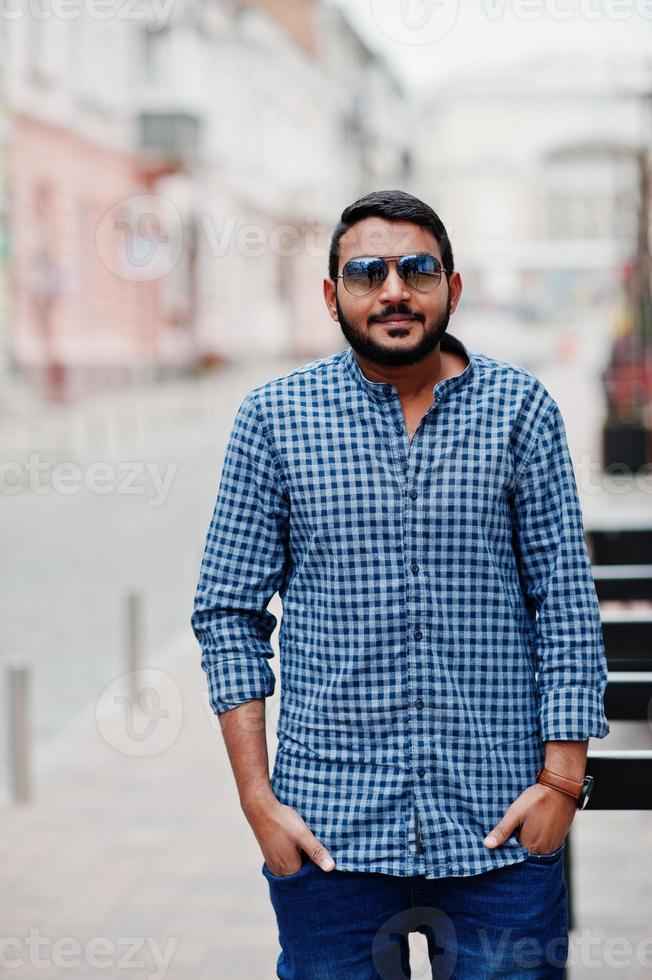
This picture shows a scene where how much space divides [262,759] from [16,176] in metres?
25.4

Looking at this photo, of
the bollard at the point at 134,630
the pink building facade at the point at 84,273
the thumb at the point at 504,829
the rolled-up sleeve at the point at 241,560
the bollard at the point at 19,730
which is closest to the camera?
the thumb at the point at 504,829

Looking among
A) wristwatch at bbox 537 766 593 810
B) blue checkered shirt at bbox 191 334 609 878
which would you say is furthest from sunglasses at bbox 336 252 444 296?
wristwatch at bbox 537 766 593 810

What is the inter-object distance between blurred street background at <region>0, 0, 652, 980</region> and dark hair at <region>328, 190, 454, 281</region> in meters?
1.82

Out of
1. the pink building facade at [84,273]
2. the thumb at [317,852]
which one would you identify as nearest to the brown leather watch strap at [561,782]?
the thumb at [317,852]

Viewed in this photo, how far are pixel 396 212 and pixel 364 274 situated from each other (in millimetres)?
102

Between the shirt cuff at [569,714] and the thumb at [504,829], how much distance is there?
0.12 m

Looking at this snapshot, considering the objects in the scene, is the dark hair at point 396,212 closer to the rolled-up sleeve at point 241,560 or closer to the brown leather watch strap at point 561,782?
the rolled-up sleeve at point 241,560

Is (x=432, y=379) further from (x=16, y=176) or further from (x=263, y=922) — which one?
(x=16, y=176)

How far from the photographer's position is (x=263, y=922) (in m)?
4.12

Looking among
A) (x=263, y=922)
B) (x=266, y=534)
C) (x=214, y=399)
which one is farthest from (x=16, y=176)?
(x=266, y=534)

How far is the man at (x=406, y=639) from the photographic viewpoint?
203 centimetres

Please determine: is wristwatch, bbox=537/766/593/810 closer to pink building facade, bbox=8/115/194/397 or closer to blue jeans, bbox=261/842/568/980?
blue jeans, bbox=261/842/568/980

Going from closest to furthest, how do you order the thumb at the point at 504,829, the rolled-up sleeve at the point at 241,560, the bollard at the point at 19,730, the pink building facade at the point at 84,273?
the thumb at the point at 504,829 → the rolled-up sleeve at the point at 241,560 → the bollard at the point at 19,730 → the pink building facade at the point at 84,273

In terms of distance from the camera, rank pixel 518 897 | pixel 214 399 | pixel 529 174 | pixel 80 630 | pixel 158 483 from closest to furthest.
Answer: pixel 518 897, pixel 80 630, pixel 158 483, pixel 214 399, pixel 529 174
